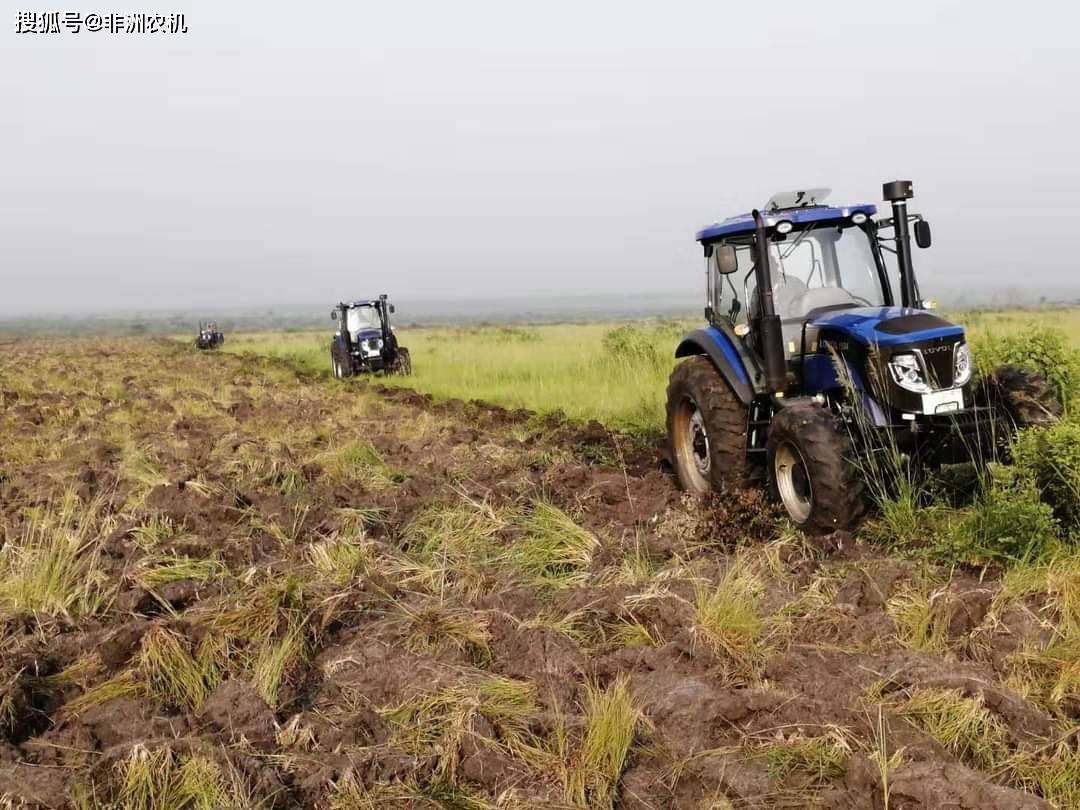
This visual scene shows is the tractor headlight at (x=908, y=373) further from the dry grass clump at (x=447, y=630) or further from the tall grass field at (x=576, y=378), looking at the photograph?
the dry grass clump at (x=447, y=630)

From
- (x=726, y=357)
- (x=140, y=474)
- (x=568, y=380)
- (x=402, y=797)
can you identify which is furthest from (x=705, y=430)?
(x=568, y=380)

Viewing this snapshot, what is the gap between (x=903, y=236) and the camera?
18.7 feet

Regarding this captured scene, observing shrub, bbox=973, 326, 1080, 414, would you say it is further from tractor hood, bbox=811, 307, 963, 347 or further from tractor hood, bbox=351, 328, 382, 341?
tractor hood, bbox=351, 328, 382, 341

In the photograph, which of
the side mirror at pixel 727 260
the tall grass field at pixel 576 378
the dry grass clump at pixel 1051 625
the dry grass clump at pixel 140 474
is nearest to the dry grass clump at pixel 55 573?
the dry grass clump at pixel 140 474

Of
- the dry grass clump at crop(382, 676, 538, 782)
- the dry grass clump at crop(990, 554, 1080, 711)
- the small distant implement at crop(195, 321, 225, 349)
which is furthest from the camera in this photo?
the small distant implement at crop(195, 321, 225, 349)

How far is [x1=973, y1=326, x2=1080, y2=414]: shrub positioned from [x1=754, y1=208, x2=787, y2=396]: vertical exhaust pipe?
1.33 m

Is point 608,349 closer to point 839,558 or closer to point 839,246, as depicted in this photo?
point 839,246

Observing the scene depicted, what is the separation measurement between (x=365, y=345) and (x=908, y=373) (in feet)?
50.6

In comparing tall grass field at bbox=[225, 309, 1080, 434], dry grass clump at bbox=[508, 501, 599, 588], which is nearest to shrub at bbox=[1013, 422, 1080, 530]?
tall grass field at bbox=[225, 309, 1080, 434]

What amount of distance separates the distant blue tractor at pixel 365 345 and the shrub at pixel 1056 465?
1518cm

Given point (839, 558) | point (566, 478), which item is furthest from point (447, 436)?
point (839, 558)

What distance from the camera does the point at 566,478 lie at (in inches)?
247

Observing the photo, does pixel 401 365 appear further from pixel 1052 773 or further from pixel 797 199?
pixel 1052 773

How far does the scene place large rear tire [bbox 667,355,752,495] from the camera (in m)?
5.70
